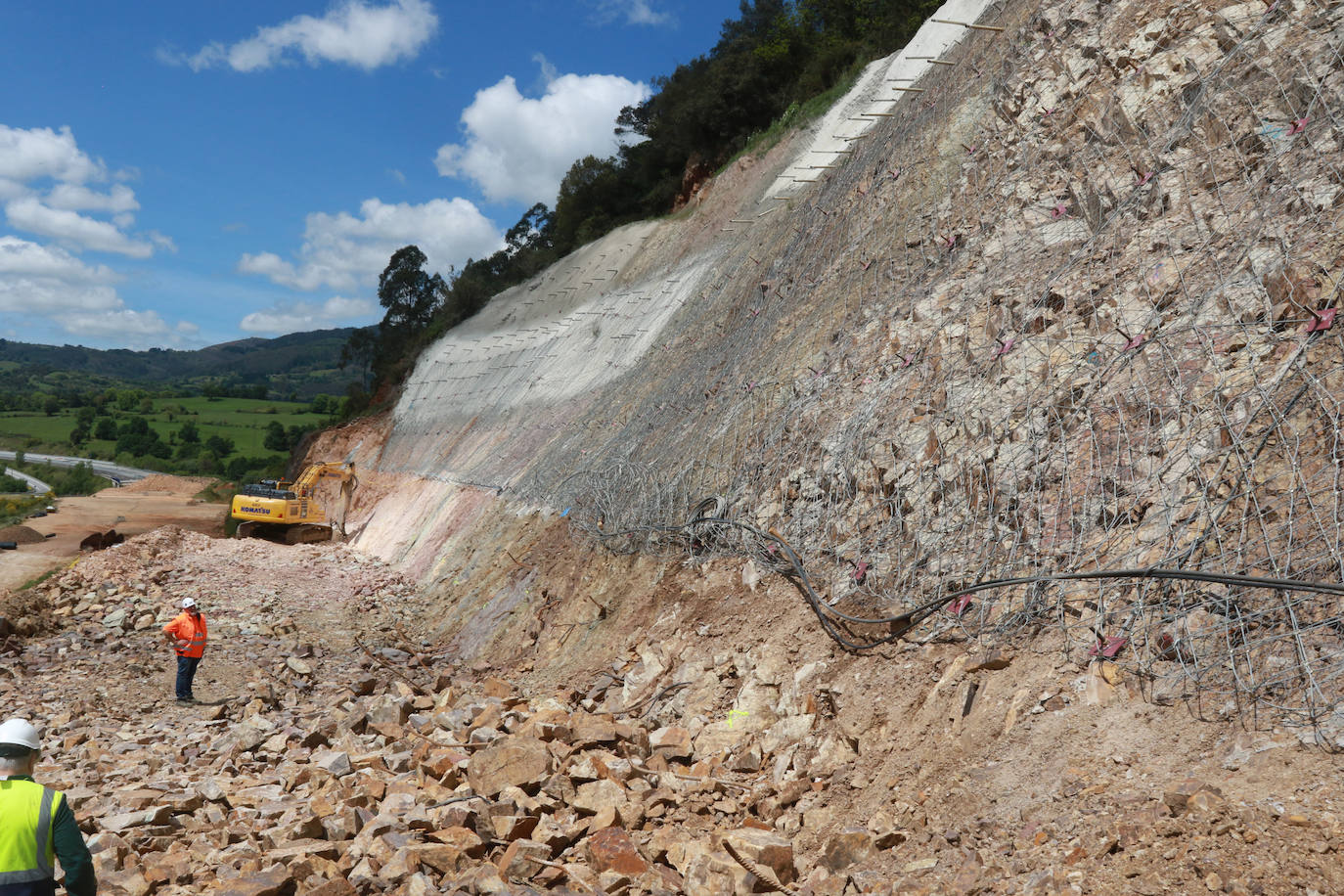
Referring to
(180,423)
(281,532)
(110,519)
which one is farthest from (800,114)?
(180,423)

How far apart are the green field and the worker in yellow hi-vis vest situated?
305 ft

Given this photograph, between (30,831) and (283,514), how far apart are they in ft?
A: 73.5

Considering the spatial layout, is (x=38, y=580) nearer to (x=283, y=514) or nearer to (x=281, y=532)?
(x=283, y=514)

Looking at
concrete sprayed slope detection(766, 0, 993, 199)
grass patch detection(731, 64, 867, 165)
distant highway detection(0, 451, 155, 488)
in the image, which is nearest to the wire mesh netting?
concrete sprayed slope detection(766, 0, 993, 199)

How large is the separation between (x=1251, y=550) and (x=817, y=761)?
2.90m

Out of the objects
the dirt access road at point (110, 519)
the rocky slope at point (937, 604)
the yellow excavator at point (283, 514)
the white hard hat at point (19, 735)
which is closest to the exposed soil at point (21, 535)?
the dirt access road at point (110, 519)

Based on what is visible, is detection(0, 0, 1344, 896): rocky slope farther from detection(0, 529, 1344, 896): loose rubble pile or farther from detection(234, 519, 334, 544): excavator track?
detection(234, 519, 334, 544): excavator track

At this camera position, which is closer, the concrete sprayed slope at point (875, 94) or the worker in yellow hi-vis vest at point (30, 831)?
the worker in yellow hi-vis vest at point (30, 831)

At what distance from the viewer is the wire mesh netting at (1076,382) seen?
500cm

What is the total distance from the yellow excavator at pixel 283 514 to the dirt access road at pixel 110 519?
162 inches

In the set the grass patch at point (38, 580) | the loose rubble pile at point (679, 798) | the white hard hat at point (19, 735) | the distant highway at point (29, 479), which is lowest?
the loose rubble pile at point (679, 798)

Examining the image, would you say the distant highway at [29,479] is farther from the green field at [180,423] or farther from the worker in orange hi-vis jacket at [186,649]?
the worker in orange hi-vis jacket at [186,649]

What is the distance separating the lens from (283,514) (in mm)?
24484

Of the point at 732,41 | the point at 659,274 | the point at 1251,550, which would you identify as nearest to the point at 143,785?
the point at 1251,550
